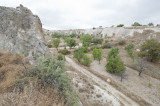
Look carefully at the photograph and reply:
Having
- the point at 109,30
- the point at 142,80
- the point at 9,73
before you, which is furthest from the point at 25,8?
the point at 109,30

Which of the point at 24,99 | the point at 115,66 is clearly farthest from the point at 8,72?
the point at 115,66

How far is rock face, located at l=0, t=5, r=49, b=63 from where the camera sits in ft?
28.7

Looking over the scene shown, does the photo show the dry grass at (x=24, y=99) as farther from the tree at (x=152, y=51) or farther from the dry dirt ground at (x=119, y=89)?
the tree at (x=152, y=51)

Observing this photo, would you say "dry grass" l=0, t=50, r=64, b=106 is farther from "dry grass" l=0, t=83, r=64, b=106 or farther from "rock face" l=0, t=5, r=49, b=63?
"rock face" l=0, t=5, r=49, b=63

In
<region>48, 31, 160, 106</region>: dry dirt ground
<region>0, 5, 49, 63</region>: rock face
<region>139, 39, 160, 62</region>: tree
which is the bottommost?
<region>48, 31, 160, 106</region>: dry dirt ground

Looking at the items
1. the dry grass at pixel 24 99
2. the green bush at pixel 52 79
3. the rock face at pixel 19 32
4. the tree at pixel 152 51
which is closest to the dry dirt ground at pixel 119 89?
the tree at pixel 152 51

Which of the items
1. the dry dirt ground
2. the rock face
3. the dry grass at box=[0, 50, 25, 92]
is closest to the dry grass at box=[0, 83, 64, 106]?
the dry grass at box=[0, 50, 25, 92]

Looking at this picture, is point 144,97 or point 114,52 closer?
point 144,97

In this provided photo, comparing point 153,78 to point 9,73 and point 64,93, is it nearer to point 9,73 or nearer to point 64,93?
point 64,93

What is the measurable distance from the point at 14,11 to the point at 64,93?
11.4 m

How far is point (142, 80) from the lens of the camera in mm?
17734

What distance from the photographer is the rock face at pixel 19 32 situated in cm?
873

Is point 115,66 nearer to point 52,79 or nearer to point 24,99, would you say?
point 52,79

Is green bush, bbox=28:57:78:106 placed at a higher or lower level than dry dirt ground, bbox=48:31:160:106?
higher
